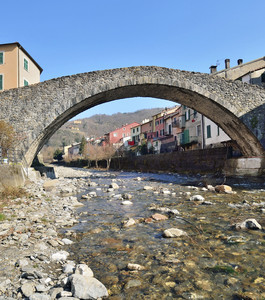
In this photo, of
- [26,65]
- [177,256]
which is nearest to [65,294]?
[177,256]

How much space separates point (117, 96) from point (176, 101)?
446cm

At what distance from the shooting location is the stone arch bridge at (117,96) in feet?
40.2

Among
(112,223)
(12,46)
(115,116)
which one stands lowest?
(112,223)

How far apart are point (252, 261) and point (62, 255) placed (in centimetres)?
253

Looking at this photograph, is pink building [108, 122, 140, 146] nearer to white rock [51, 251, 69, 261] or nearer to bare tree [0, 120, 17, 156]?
bare tree [0, 120, 17, 156]

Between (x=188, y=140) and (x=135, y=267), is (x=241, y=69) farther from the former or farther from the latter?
(x=135, y=267)

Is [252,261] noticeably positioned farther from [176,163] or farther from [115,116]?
[115,116]

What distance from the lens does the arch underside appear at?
13.5m

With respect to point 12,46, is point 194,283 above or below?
below

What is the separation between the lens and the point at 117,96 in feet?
50.4

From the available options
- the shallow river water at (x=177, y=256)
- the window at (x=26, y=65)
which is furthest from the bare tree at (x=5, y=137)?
the window at (x=26, y=65)

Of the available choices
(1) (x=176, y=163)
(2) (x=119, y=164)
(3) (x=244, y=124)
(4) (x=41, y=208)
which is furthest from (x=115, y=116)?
(4) (x=41, y=208)

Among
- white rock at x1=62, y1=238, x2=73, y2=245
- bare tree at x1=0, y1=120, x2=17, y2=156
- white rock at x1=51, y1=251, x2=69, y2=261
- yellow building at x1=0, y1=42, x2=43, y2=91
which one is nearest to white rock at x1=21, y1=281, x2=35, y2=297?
white rock at x1=51, y1=251, x2=69, y2=261

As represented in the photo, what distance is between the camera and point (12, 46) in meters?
18.7
